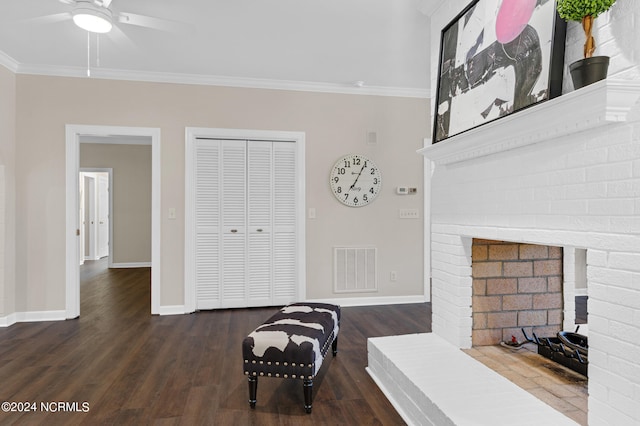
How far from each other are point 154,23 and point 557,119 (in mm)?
2844

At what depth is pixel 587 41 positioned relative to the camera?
52.1 inches

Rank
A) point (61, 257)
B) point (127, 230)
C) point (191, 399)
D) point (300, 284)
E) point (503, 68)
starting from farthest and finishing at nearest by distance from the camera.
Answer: point (127, 230) < point (300, 284) < point (61, 257) < point (191, 399) < point (503, 68)

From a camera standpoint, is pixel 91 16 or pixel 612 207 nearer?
pixel 612 207

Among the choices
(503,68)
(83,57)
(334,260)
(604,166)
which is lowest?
(334,260)

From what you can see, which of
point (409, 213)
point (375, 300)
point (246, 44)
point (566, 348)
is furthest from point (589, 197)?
point (375, 300)

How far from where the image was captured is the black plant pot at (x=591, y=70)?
1.27m

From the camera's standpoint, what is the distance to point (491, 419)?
4.89 feet

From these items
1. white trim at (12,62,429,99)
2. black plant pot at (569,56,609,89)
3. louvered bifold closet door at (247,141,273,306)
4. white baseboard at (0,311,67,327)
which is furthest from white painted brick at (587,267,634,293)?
white baseboard at (0,311,67,327)

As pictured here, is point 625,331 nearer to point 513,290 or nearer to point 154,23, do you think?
point 513,290

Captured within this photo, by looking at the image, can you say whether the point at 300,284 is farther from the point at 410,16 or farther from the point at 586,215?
the point at 586,215

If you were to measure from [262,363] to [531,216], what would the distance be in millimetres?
1524

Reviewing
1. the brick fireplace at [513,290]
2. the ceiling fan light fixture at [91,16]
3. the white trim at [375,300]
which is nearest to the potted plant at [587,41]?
the brick fireplace at [513,290]

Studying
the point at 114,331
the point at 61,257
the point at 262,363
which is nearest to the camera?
the point at 262,363

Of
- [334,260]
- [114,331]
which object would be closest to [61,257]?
[114,331]
